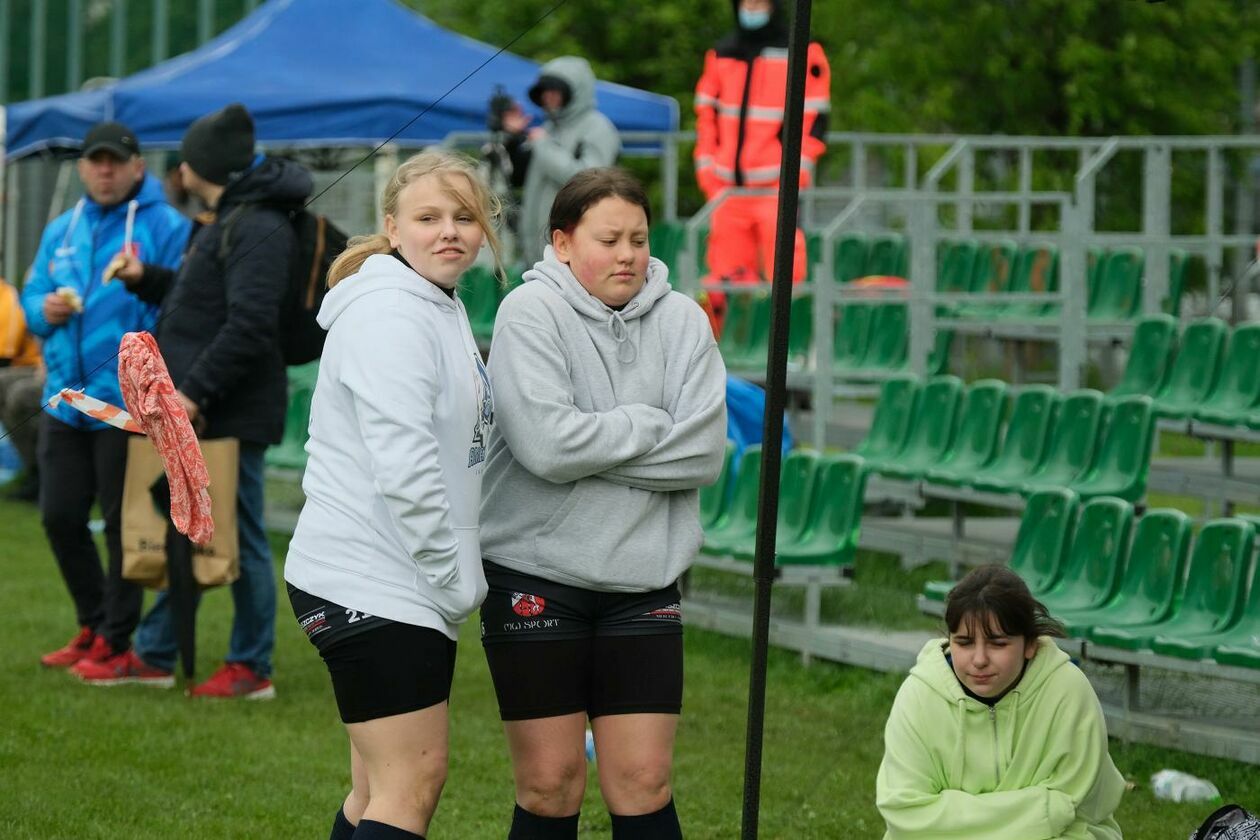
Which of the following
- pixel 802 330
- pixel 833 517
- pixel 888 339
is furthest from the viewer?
pixel 802 330

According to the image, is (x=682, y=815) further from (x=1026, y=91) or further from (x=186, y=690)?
(x=1026, y=91)

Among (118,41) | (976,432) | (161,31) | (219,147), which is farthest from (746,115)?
(118,41)

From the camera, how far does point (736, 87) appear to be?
11.8 metres

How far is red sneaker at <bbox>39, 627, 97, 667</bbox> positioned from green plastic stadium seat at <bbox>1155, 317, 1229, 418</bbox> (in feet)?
16.2

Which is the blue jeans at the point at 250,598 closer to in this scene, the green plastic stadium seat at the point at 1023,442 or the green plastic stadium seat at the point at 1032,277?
the green plastic stadium seat at the point at 1023,442

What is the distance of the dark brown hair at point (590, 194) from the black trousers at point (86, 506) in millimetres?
3695

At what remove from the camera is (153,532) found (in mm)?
7516

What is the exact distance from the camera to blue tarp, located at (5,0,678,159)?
14398 mm

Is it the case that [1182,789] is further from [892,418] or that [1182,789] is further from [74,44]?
[74,44]

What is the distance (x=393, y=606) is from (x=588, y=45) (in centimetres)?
2235

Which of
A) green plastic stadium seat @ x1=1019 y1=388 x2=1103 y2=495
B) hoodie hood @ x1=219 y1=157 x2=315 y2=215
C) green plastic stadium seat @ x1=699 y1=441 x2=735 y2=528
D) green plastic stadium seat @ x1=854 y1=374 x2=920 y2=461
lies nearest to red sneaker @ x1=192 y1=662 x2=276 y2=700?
hoodie hood @ x1=219 y1=157 x2=315 y2=215

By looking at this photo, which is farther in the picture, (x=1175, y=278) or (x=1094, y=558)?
(x=1175, y=278)

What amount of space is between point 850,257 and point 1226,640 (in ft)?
25.9

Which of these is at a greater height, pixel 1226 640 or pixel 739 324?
pixel 739 324
